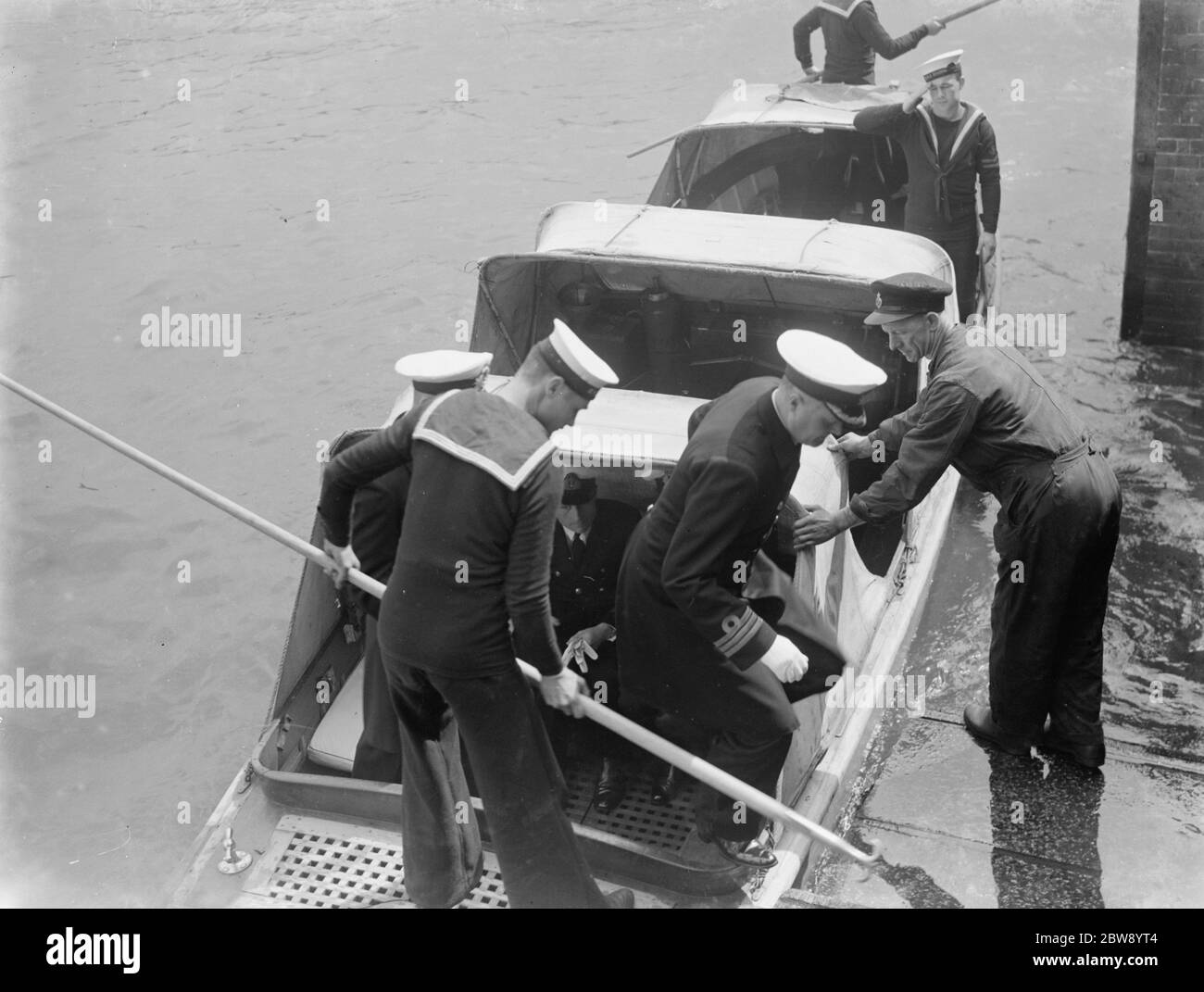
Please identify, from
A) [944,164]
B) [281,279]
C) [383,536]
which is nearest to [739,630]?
[383,536]

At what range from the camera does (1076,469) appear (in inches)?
189

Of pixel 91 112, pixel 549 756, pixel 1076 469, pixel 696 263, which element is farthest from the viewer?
pixel 91 112

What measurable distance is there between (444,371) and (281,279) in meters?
9.19

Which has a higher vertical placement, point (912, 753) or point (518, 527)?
point (518, 527)

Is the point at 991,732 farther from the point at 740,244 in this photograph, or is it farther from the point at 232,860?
the point at 232,860

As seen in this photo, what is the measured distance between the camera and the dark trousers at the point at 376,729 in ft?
Answer: 14.9

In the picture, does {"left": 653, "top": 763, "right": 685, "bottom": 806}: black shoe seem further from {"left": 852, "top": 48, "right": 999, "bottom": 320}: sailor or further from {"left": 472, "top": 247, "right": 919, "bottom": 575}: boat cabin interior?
{"left": 852, "top": 48, "right": 999, "bottom": 320}: sailor

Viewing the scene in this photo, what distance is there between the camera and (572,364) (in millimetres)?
3758

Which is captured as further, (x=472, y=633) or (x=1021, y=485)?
(x=1021, y=485)

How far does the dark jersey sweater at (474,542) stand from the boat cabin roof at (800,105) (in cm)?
522

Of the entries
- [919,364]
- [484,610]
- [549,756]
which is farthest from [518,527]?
[919,364]

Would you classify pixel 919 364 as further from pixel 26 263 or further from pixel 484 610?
pixel 26 263

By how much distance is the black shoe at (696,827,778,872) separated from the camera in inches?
168

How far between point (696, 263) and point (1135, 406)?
453 centimetres
